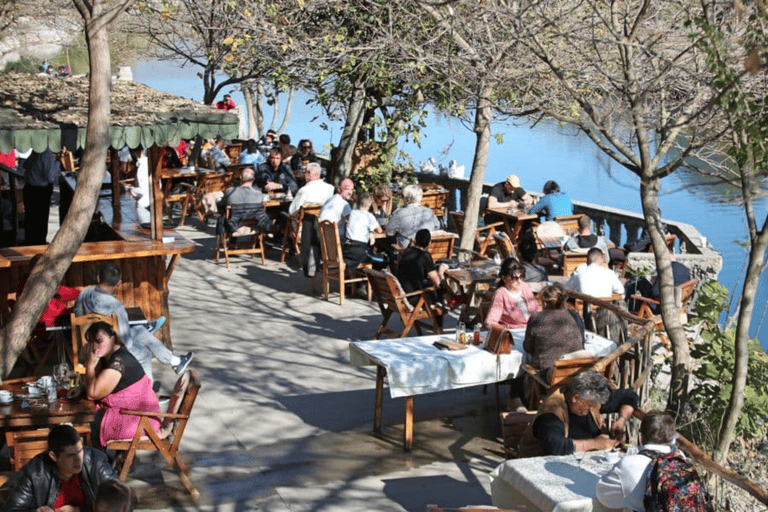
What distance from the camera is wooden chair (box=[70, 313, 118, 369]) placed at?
824cm

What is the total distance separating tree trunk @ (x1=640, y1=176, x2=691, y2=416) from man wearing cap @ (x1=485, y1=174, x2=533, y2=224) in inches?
288

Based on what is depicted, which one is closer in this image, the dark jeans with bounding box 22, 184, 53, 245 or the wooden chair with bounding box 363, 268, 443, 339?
the wooden chair with bounding box 363, 268, 443, 339

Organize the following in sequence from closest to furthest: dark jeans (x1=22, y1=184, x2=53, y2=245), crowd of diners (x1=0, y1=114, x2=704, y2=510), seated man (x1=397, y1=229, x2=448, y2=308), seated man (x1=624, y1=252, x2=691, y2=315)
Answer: crowd of diners (x1=0, y1=114, x2=704, y2=510)
seated man (x1=397, y1=229, x2=448, y2=308)
seated man (x1=624, y1=252, x2=691, y2=315)
dark jeans (x1=22, y1=184, x2=53, y2=245)

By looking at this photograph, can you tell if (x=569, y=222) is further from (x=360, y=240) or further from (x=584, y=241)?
(x=360, y=240)

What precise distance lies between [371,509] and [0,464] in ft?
8.60

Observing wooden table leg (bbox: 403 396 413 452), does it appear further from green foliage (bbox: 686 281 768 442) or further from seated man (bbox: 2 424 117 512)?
seated man (bbox: 2 424 117 512)

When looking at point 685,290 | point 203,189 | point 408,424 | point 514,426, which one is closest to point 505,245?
point 685,290

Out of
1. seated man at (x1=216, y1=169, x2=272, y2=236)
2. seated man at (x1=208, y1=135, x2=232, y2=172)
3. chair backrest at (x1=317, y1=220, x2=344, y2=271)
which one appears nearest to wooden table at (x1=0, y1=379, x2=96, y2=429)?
chair backrest at (x1=317, y1=220, x2=344, y2=271)

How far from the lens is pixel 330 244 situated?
12.2 metres

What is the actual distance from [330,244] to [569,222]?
3.46 m

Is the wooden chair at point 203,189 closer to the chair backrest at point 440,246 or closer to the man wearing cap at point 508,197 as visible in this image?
the man wearing cap at point 508,197

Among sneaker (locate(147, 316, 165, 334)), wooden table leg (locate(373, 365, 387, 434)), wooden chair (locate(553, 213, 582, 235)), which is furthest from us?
wooden chair (locate(553, 213, 582, 235))

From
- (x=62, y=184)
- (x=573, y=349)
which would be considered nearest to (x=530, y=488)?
(x=573, y=349)

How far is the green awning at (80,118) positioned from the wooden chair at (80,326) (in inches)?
68.7
